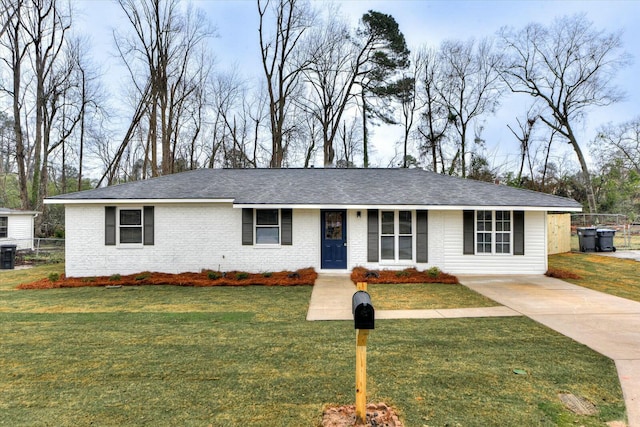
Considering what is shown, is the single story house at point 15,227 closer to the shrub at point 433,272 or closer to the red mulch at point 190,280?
the red mulch at point 190,280

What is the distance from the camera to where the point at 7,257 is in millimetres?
13820

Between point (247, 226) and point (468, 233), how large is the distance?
740cm

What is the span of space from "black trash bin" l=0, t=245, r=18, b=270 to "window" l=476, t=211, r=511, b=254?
1799cm

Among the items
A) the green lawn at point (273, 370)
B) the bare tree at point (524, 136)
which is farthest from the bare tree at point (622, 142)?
the green lawn at point (273, 370)

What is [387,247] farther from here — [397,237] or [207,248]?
[207,248]

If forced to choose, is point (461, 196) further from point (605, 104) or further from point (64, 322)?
point (605, 104)

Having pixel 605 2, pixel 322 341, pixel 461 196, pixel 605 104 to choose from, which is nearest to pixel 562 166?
pixel 605 104

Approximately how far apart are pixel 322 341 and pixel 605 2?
65.8 feet

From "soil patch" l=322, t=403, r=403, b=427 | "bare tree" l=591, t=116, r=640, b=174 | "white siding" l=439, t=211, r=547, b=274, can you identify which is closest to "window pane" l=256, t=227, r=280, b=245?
"white siding" l=439, t=211, r=547, b=274

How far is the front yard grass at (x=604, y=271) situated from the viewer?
9016mm

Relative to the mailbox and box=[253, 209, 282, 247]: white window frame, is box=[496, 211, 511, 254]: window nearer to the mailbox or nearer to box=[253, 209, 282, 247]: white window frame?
box=[253, 209, 282, 247]: white window frame

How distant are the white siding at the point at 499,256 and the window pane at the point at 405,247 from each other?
113 centimetres

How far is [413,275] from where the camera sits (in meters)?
10.7

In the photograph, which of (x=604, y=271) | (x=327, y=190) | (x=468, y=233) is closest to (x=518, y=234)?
(x=468, y=233)
